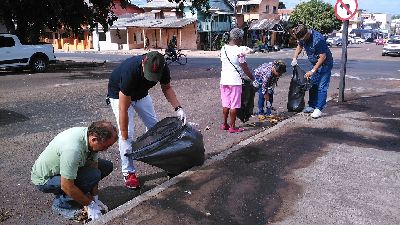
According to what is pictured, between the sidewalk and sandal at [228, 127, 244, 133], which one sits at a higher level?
sandal at [228, 127, 244, 133]

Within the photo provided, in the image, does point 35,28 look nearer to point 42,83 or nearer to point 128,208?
point 42,83

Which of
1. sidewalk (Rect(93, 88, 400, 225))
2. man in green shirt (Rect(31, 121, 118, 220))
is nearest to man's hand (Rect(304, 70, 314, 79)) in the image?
Result: sidewalk (Rect(93, 88, 400, 225))

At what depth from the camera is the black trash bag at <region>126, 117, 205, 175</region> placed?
4074 mm

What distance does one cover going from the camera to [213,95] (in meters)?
10.8

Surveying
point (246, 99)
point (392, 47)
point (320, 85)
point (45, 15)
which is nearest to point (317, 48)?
point (320, 85)

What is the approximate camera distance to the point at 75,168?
3.27 metres

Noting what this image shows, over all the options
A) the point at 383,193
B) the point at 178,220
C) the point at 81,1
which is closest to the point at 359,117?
the point at 383,193

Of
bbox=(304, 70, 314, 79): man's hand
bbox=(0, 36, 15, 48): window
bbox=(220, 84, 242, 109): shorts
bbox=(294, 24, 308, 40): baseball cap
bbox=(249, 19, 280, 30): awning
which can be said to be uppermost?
bbox=(249, 19, 280, 30): awning

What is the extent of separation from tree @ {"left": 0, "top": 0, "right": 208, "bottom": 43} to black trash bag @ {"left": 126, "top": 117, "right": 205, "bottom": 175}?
15612 millimetres

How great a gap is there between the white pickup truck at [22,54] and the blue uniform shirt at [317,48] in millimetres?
13664

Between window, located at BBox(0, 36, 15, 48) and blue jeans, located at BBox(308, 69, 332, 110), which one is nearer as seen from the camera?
blue jeans, located at BBox(308, 69, 332, 110)

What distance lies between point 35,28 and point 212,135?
54.9 ft

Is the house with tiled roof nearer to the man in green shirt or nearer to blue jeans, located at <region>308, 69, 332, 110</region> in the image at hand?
blue jeans, located at <region>308, 69, 332, 110</region>

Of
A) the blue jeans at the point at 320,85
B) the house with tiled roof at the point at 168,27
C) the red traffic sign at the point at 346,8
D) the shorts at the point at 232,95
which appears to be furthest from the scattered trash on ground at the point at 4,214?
the house with tiled roof at the point at 168,27
